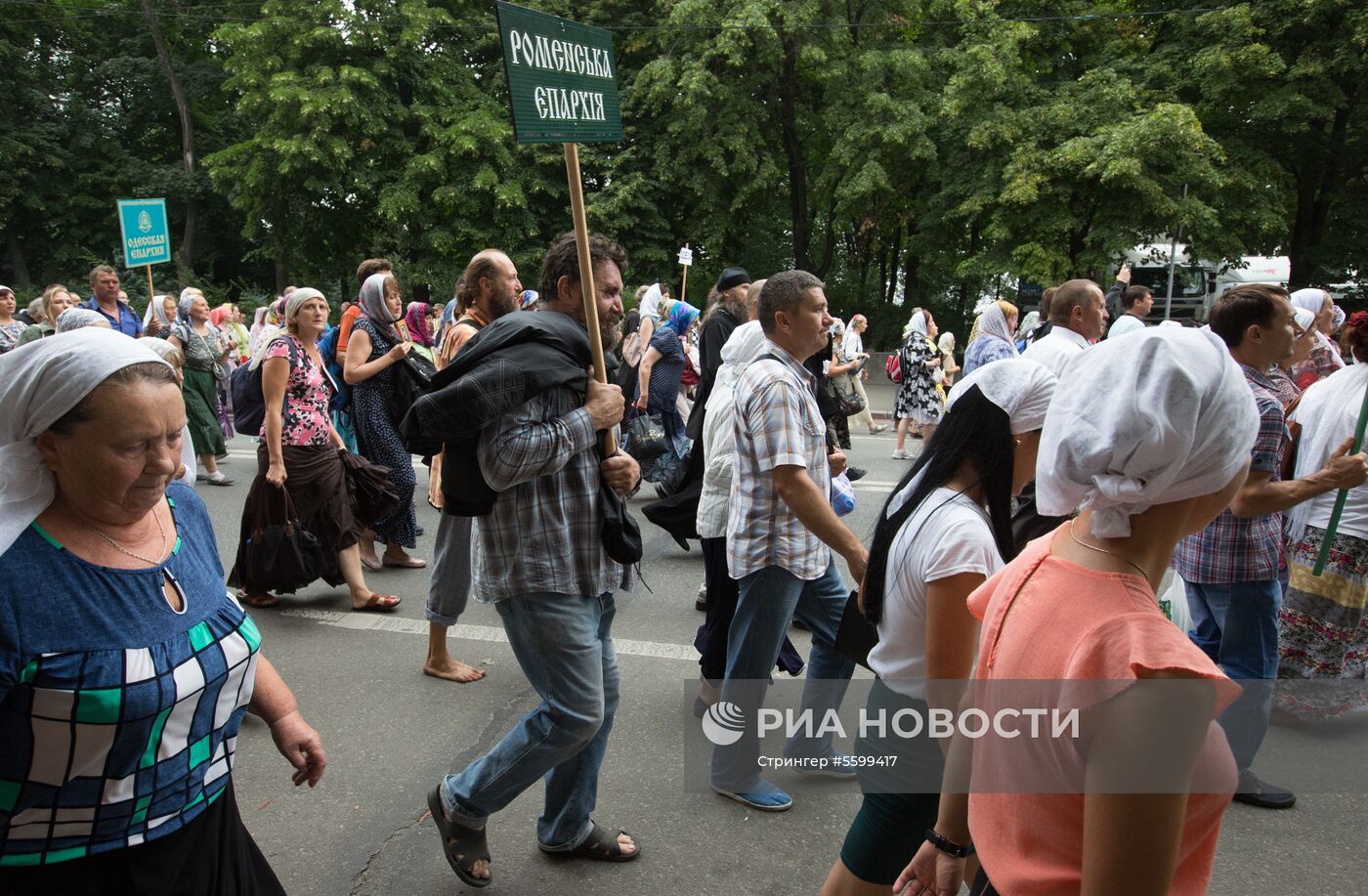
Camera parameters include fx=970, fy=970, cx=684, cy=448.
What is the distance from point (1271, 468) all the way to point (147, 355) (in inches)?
142

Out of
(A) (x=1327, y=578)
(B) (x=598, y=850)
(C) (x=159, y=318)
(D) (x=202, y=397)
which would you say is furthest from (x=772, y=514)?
(C) (x=159, y=318)

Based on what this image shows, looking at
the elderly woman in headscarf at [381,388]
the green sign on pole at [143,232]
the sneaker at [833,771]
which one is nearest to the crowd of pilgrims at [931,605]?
the sneaker at [833,771]

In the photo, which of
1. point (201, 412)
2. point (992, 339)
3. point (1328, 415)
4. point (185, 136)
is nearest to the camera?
point (1328, 415)

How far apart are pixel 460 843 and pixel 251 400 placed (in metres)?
3.29

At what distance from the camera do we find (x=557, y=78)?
2.97 m

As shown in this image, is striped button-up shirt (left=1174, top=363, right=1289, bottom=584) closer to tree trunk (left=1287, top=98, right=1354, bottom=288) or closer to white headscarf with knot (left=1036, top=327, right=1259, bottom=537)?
white headscarf with knot (left=1036, top=327, right=1259, bottom=537)

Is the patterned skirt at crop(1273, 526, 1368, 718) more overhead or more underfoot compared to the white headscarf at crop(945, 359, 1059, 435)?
more underfoot

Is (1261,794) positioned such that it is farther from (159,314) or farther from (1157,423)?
(159,314)

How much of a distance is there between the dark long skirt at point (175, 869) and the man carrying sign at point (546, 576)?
0.93 m

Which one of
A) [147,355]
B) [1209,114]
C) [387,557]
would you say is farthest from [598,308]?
[1209,114]

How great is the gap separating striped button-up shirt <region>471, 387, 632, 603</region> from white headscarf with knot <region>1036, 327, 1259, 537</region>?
1698 millimetres

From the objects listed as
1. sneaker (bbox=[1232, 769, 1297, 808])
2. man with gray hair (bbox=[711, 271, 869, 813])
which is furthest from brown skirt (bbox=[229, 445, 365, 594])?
sneaker (bbox=[1232, 769, 1297, 808])

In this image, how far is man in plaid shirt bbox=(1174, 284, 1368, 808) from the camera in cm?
353

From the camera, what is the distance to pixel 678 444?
28.6ft
